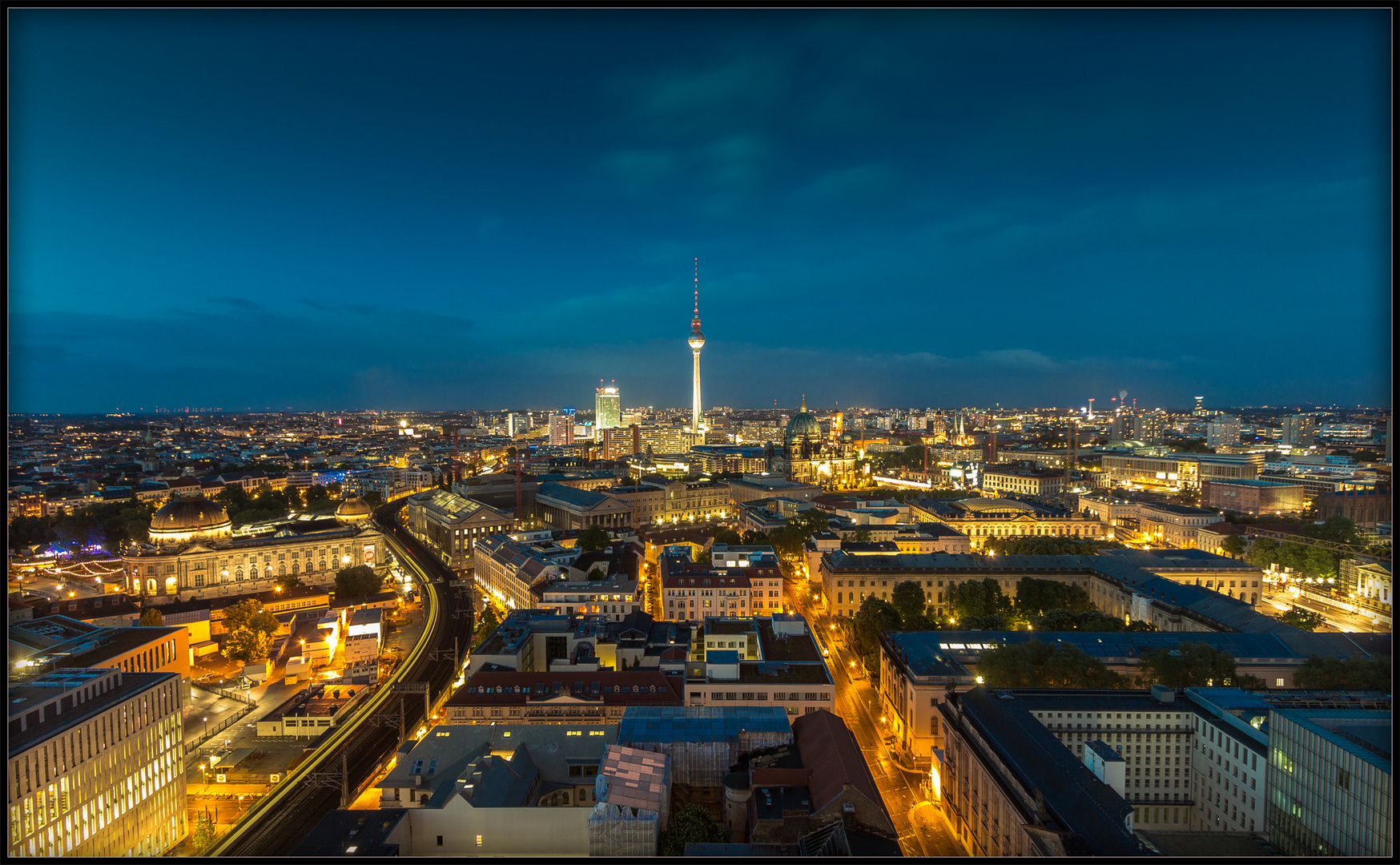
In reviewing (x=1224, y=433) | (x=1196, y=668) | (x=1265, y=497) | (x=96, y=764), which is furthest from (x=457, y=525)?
(x=1224, y=433)

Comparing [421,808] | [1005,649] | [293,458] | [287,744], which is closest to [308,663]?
[287,744]

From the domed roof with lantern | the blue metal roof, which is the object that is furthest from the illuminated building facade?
the blue metal roof

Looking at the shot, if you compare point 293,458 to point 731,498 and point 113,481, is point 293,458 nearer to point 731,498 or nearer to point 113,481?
point 113,481

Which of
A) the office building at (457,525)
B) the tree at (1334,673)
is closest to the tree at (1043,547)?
the tree at (1334,673)

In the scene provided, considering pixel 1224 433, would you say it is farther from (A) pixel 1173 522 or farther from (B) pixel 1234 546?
(B) pixel 1234 546

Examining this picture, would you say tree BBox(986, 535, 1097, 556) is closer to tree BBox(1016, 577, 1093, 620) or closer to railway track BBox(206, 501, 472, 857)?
tree BBox(1016, 577, 1093, 620)
